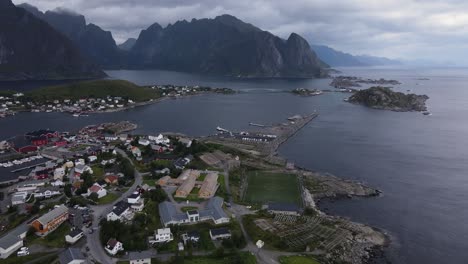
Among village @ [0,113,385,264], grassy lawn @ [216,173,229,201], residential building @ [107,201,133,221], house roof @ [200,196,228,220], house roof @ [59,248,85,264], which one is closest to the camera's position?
house roof @ [59,248,85,264]

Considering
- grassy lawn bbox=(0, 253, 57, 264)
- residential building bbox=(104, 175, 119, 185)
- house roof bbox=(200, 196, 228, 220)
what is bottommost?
grassy lawn bbox=(0, 253, 57, 264)

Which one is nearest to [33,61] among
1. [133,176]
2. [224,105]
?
[224,105]

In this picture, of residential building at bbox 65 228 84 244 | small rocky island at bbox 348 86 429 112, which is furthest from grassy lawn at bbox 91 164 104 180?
small rocky island at bbox 348 86 429 112

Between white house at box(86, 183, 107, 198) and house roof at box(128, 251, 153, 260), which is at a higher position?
white house at box(86, 183, 107, 198)

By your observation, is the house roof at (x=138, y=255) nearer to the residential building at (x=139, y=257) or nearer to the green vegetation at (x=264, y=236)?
the residential building at (x=139, y=257)

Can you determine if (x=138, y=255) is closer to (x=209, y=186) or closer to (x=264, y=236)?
(x=264, y=236)

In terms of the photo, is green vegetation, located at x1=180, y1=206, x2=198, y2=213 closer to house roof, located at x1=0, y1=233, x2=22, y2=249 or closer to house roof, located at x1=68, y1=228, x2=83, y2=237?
house roof, located at x1=68, y1=228, x2=83, y2=237
